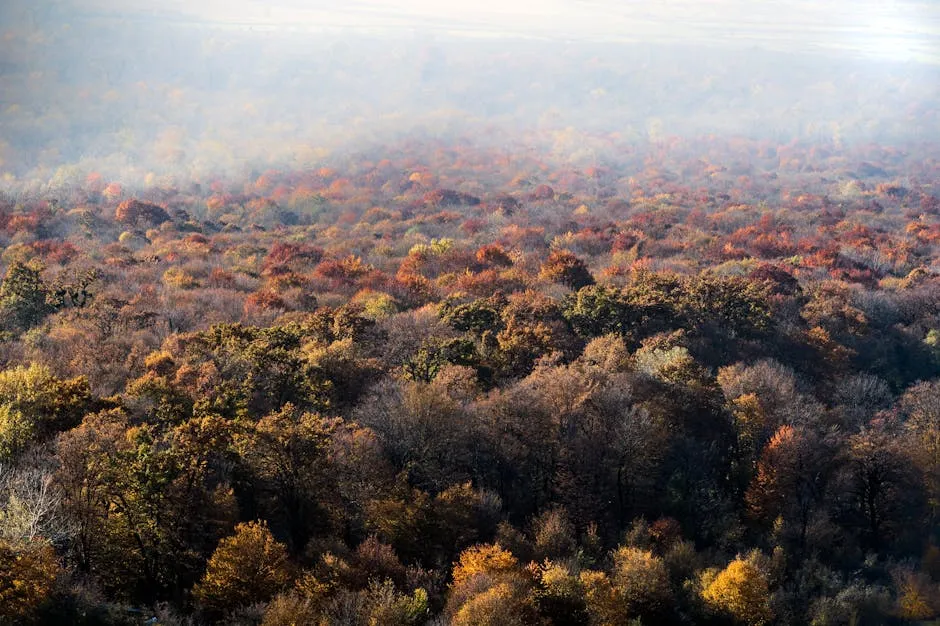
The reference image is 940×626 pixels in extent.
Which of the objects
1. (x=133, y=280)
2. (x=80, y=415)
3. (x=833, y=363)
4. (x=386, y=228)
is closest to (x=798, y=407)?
(x=833, y=363)

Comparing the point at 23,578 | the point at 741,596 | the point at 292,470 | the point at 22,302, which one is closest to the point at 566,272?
the point at 741,596

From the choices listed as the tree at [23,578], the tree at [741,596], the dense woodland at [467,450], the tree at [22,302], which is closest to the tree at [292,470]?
the dense woodland at [467,450]

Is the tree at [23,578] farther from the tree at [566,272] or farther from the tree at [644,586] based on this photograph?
the tree at [566,272]

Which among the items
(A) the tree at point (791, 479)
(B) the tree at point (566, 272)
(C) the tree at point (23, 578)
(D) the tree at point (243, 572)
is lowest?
(B) the tree at point (566, 272)

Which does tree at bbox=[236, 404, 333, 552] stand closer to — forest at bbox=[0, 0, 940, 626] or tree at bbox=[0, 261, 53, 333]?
forest at bbox=[0, 0, 940, 626]

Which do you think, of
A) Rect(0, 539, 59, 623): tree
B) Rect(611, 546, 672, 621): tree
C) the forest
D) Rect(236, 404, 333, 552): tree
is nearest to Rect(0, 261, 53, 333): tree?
the forest

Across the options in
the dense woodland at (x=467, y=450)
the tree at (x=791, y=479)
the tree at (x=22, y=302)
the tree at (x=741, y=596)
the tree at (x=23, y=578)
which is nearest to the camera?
the tree at (x=23, y=578)

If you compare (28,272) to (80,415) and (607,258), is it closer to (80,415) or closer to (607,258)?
(80,415)
